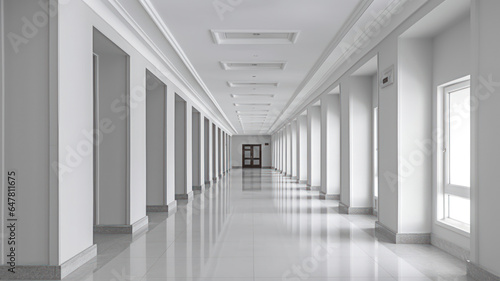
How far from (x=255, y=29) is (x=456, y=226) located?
5.30 meters

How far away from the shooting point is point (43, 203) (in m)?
5.40

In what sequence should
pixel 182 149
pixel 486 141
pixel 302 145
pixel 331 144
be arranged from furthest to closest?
1. pixel 302 145
2. pixel 182 149
3. pixel 331 144
4. pixel 486 141

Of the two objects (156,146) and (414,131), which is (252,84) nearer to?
(156,146)

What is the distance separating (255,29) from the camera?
8727 millimetres

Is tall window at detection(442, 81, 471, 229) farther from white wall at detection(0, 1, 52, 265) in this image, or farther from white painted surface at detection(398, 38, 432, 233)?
white wall at detection(0, 1, 52, 265)

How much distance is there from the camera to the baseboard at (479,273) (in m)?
4.93

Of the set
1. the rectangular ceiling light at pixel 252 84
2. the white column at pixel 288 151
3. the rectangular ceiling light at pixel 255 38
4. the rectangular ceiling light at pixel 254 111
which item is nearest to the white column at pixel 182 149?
the rectangular ceiling light at pixel 252 84

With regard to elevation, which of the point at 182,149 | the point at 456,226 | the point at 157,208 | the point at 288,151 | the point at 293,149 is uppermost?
the point at 182,149

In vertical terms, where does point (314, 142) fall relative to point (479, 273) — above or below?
above

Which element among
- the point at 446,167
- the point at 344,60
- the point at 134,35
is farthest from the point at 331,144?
the point at 134,35

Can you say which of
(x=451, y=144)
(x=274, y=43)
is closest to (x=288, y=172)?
(x=274, y=43)

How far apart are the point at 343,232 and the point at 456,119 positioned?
10.7 ft

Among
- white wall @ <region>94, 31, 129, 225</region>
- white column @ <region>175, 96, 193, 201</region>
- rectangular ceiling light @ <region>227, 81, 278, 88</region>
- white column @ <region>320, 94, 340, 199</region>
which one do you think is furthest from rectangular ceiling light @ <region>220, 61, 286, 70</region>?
white wall @ <region>94, 31, 129, 225</region>

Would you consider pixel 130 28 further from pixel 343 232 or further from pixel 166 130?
pixel 343 232
